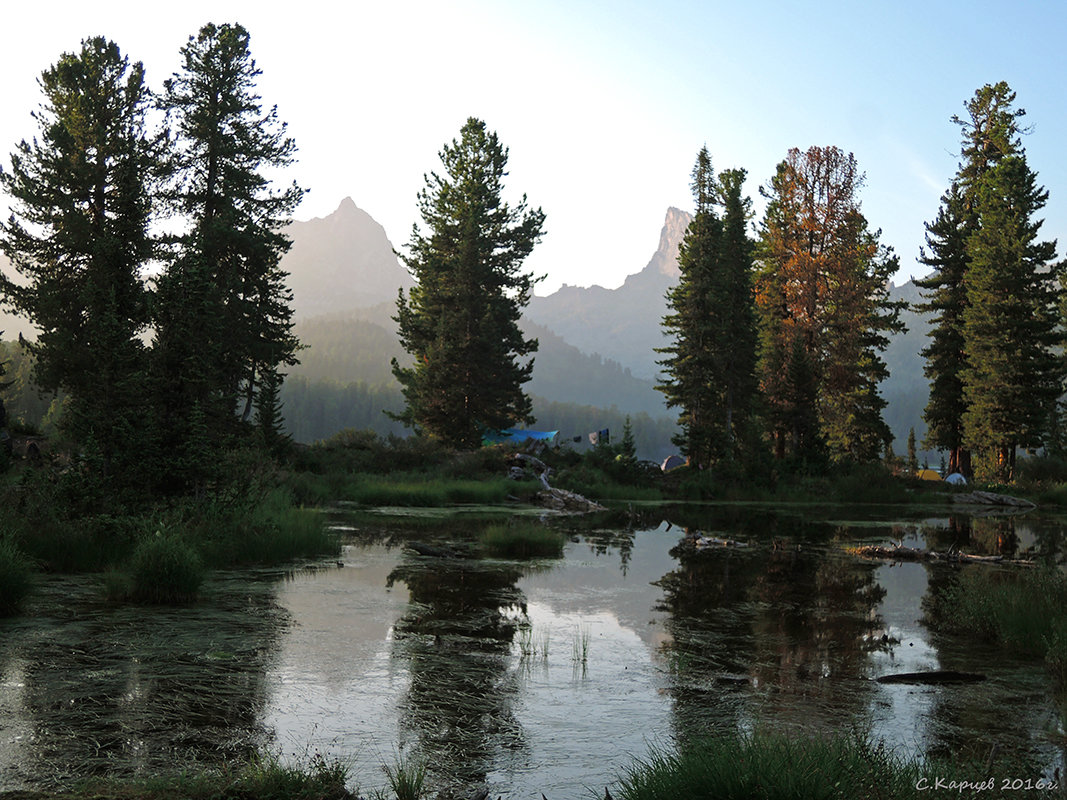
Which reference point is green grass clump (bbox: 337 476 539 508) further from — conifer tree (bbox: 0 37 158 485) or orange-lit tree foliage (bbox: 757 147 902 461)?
orange-lit tree foliage (bbox: 757 147 902 461)

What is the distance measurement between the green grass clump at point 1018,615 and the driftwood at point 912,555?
567 centimetres

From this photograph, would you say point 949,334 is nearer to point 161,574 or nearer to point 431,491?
point 431,491

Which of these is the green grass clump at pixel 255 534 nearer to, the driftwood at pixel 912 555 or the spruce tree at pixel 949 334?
the driftwood at pixel 912 555

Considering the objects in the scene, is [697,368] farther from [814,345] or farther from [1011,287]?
[1011,287]

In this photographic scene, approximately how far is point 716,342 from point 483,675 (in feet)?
130

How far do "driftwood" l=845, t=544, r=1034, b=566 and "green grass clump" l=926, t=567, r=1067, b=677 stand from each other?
5.67m

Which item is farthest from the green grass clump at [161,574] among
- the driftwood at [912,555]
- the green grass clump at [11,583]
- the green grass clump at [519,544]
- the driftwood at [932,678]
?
the driftwood at [912,555]

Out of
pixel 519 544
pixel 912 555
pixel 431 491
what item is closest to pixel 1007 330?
pixel 912 555

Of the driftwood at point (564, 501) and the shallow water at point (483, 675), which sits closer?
the shallow water at point (483, 675)

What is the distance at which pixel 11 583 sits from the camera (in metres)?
10.2

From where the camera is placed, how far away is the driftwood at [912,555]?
1844cm

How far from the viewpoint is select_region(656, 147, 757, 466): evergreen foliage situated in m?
45.3

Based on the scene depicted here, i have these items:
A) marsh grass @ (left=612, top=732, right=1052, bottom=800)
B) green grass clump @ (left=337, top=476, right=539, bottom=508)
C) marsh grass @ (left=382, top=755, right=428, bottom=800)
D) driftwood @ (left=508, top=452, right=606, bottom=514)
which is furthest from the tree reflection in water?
driftwood @ (left=508, top=452, right=606, bottom=514)

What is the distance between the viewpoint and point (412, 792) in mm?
5207
